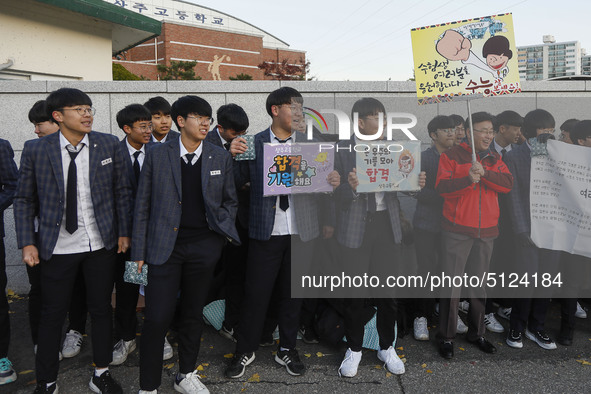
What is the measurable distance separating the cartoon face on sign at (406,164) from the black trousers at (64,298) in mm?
2172

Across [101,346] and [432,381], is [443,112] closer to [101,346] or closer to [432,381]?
[432,381]

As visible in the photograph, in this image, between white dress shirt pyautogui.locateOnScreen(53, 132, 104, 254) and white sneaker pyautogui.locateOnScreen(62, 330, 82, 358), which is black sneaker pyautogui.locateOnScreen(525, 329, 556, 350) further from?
white sneaker pyautogui.locateOnScreen(62, 330, 82, 358)

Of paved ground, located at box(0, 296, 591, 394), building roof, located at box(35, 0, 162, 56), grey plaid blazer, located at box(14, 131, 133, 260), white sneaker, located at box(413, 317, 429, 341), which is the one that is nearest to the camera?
grey plaid blazer, located at box(14, 131, 133, 260)

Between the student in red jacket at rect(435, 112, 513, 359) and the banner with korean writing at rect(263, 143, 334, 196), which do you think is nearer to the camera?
the banner with korean writing at rect(263, 143, 334, 196)

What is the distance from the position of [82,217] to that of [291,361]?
73.5 inches

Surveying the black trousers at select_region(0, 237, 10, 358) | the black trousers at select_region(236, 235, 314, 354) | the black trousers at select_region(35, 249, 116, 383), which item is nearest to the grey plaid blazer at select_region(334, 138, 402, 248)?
the black trousers at select_region(236, 235, 314, 354)

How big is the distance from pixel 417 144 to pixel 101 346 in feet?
8.82

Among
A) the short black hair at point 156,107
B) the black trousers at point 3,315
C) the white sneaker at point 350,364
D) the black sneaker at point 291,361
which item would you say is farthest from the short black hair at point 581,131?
the black trousers at point 3,315

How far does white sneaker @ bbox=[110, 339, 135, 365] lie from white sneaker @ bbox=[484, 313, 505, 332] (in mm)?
3276

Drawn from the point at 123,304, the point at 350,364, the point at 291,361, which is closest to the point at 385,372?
the point at 350,364

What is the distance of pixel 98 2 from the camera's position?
7.73 metres

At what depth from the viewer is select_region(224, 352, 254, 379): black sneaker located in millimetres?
3301

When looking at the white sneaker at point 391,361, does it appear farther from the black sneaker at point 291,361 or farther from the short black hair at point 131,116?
the short black hair at point 131,116

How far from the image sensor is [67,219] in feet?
9.37
